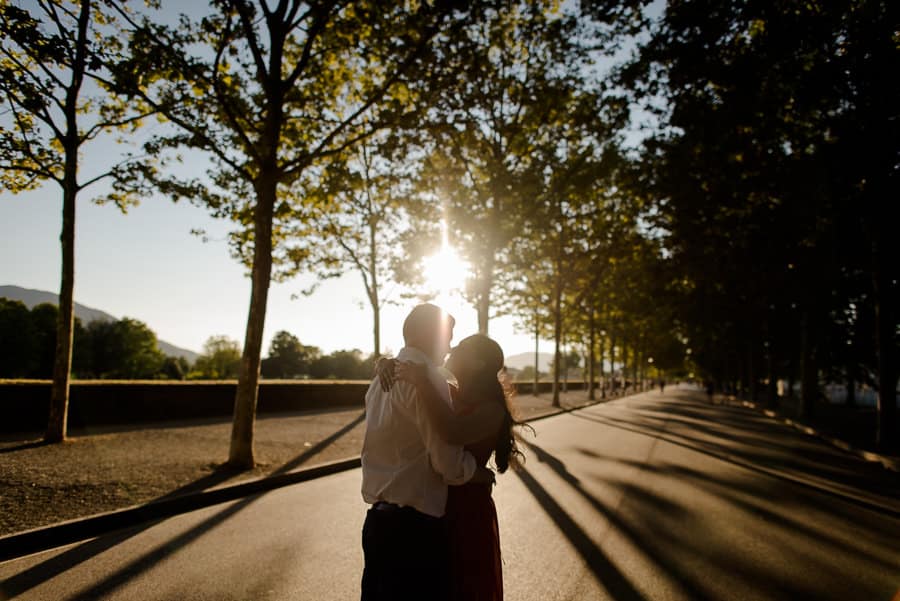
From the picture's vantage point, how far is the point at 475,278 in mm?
20031

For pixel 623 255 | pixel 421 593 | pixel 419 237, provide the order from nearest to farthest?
pixel 421 593 < pixel 419 237 < pixel 623 255

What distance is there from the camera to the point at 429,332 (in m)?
2.28

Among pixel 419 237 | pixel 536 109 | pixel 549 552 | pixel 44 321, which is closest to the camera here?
pixel 549 552

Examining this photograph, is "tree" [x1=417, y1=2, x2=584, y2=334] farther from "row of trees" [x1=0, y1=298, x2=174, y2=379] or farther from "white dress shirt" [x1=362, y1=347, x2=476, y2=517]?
"row of trees" [x1=0, y1=298, x2=174, y2=379]

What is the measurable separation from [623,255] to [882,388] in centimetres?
1501

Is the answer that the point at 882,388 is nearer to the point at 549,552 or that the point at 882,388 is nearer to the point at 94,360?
the point at 549,552

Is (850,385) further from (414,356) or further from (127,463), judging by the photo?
→ (414,356)

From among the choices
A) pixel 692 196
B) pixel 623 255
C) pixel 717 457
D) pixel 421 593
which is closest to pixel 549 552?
pixel 421 593

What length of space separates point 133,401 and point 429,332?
1492 centimetres

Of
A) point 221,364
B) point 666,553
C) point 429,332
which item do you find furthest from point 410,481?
point 221,364

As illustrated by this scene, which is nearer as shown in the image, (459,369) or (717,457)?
(459,369)

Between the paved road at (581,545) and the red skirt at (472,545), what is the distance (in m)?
1.96

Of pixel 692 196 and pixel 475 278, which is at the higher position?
pixel 692 196

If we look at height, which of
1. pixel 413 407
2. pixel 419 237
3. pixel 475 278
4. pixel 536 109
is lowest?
pixel 413 407
